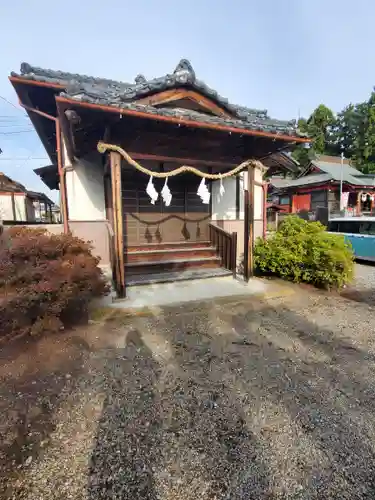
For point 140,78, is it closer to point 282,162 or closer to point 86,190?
point 86,190

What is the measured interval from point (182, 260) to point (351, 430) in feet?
14.9

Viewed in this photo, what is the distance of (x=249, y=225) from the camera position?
531 cm

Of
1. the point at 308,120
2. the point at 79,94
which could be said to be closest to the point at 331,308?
the point at 79,94

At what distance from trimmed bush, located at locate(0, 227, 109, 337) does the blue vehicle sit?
8.35 meters

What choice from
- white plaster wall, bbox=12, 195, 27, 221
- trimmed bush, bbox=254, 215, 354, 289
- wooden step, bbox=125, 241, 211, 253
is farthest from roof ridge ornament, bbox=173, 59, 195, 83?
white plaster wall, bbox=12, 195, 27, 221

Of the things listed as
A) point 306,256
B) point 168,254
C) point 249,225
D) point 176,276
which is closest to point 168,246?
point 168,254

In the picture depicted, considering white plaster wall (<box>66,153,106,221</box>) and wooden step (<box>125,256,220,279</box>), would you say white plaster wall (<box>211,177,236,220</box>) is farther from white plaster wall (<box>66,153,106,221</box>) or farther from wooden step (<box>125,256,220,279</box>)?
white plaster wall (<box>66,153,106,221</box>)

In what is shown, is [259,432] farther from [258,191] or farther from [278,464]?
[258,191]

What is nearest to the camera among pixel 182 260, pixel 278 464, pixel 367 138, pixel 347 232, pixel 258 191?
pixel 278 464

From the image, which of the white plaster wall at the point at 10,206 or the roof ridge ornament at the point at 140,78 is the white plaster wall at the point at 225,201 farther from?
the white plaster wall at the point at 10,206

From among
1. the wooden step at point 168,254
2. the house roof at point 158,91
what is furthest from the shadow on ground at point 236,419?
the house roof at point 158,91

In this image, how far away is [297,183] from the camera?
2138cm

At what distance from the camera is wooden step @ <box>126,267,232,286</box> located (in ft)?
16.8

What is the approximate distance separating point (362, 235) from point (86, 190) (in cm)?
865
